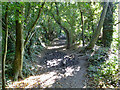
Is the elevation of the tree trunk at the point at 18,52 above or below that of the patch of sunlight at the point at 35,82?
above

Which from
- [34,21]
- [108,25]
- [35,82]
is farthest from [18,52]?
[108,25]

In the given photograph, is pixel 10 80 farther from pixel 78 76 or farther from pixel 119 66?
pixel 119 66

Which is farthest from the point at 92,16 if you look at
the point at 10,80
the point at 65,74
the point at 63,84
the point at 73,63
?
the point at 10,80

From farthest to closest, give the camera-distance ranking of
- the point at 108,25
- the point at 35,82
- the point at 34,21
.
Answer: the point at 108,25 < the point at 34,21 < the point at 35,82

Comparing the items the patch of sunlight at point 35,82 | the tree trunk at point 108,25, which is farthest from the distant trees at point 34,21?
the patch of sunlight at point 35,82

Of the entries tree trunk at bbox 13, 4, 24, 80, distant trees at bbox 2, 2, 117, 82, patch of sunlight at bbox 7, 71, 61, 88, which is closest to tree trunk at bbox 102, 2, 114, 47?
distant trees at bbox 2, 2, 117, 82

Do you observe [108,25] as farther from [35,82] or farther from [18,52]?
[18,52]

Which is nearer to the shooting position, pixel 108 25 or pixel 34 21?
pixel 34 21

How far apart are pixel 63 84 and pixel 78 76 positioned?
1141 mm

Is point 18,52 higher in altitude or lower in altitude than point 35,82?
higher

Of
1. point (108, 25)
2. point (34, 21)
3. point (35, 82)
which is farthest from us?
point (108, 25)

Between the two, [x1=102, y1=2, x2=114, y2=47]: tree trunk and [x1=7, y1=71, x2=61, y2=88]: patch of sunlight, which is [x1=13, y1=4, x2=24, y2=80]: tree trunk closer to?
[x1=7, y1=71, x2=61, y2=88]: patch of sunlight

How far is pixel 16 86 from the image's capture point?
5496mm

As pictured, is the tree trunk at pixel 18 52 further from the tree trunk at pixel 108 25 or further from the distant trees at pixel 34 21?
the tree trunk at pixel 108 25
